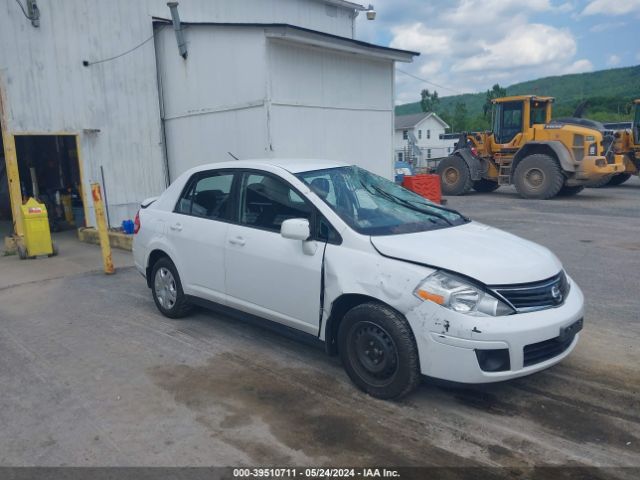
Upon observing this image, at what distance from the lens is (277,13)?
47.5ft

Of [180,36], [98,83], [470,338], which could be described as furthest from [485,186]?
[470,338]

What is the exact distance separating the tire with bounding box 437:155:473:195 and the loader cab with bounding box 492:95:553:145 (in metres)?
1.37

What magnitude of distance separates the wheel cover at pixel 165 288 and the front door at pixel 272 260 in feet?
3.32

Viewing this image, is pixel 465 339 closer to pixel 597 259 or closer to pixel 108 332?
pixel 108 332

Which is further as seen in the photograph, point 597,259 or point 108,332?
point 597,259

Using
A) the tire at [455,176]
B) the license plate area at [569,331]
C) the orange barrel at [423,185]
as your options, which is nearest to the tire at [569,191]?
the tire at [455,176]

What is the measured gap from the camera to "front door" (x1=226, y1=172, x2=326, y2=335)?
13.6 feet

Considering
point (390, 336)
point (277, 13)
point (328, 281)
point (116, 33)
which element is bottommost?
point (390, 336)

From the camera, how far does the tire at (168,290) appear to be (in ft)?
18.1

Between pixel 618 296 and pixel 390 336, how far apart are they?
155 inches

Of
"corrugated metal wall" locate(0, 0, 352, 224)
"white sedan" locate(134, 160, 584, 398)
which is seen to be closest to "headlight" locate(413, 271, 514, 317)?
"white sedan" locate(134, 160, 584, 398)

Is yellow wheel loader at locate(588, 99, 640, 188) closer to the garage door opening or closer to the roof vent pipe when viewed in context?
the roof vent pipe

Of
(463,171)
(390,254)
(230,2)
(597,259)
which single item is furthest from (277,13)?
(390,254)

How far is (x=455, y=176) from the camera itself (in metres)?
18.1
